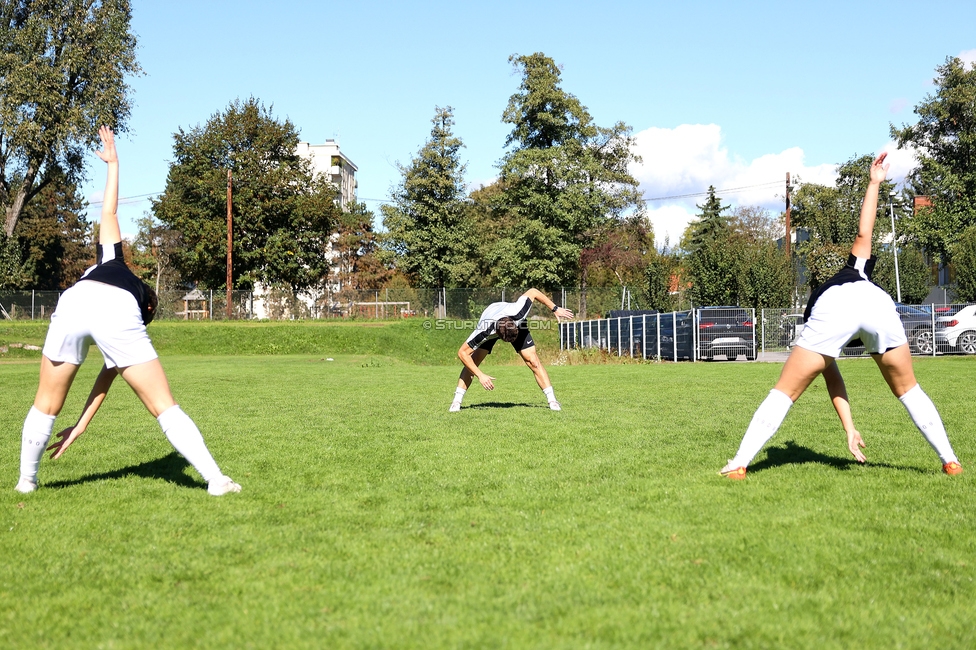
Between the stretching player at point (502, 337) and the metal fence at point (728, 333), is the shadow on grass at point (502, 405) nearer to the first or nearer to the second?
the stretching player at point (502, 337)

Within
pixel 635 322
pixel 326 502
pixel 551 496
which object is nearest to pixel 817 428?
pixel 551 496

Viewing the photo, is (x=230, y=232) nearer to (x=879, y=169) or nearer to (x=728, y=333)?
(x=728, y=333)

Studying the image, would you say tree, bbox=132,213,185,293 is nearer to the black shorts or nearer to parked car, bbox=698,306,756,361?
parked car, bbox=698,306,756,361

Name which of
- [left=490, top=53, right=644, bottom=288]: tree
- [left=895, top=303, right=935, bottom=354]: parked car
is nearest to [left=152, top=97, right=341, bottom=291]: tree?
[left=490, top=53, right=644, bottom=288]: tree

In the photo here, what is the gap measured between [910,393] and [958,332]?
2795cm

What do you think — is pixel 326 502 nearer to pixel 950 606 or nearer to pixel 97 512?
pixel 97 512

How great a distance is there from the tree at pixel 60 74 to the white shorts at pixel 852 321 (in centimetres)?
4948

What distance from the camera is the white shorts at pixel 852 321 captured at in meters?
6.34

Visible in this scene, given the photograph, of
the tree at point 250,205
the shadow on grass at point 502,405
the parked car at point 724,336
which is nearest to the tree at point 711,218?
the tree at point 250,205

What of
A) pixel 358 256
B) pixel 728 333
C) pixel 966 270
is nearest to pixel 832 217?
pixel 966 270

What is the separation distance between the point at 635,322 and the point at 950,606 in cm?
2969

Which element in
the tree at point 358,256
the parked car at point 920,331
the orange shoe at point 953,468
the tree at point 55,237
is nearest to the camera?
the orange shoe at point 953,468

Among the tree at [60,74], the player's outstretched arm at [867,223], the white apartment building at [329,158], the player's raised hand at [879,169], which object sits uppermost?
the white apartment building at [329,158]

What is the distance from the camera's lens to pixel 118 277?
6.06 m
